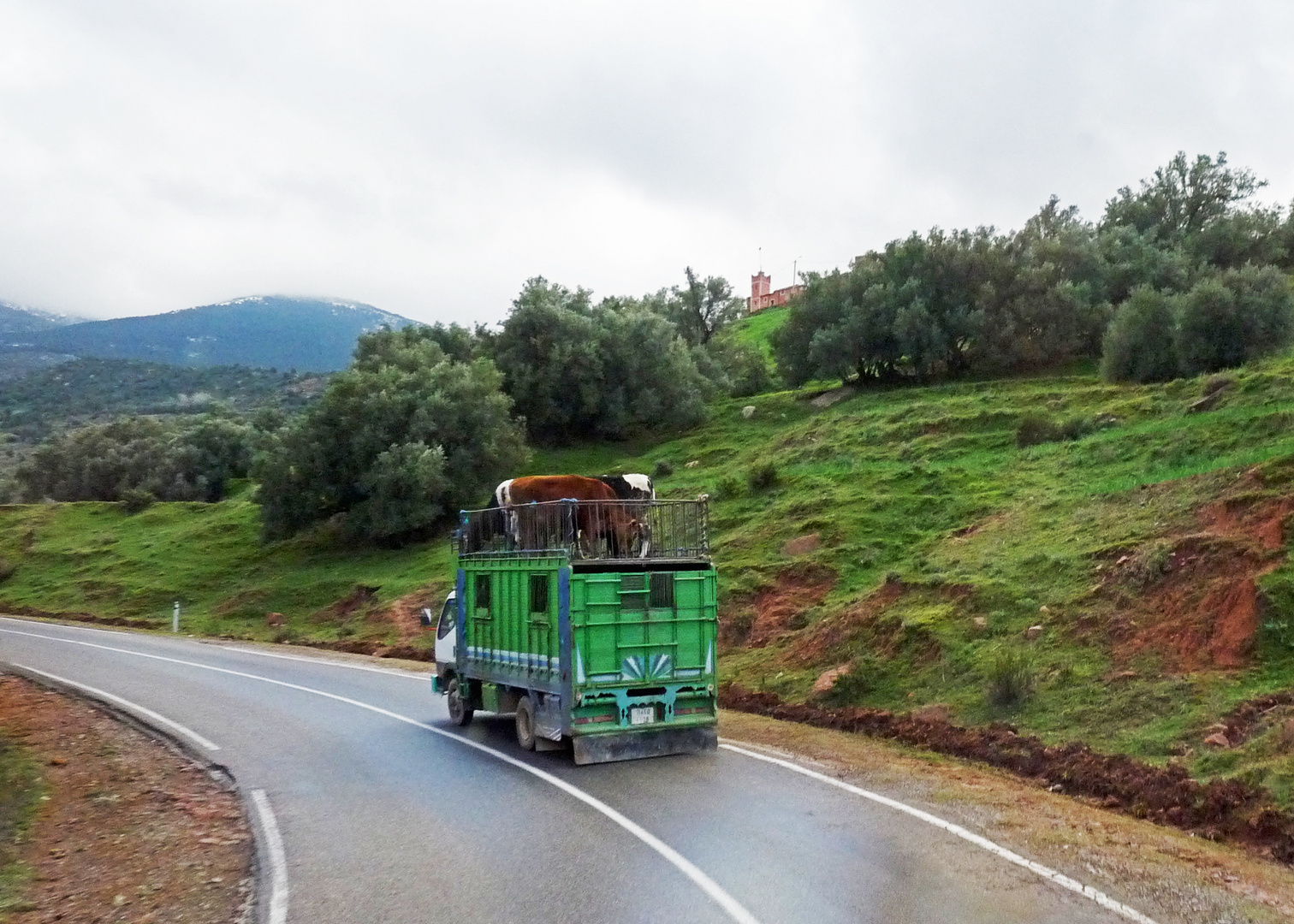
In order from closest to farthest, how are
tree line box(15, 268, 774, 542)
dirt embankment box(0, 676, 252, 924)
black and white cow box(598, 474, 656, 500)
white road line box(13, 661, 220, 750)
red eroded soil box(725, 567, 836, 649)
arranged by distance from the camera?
dirt embankment box(0, 676, 252, 924)
white road line box(13, 661, 220, 750)
black and white cow box(598, 474, 656, 500)
red eroded soil box(725, 567, 836, 649)
tree line box(15, 268, 774, 542)

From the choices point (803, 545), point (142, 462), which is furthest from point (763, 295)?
point (803, 545)

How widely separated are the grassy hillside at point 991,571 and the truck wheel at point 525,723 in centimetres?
496

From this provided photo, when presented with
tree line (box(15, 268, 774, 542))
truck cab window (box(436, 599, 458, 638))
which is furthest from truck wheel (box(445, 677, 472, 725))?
tree line (box(15, 268, 774, 542))

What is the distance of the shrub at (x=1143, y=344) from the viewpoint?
36.6 metres

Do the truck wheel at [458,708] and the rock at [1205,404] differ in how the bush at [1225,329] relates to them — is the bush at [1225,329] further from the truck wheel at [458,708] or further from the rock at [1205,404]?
the truck wheel at [458,708]

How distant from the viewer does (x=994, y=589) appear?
57.0ft

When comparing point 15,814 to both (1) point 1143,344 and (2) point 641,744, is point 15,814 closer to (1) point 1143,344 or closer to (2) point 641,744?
(2) point 641,744

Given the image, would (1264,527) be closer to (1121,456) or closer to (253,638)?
(1121,456)

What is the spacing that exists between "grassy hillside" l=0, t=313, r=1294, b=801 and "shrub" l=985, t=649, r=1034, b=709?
1.0 inches

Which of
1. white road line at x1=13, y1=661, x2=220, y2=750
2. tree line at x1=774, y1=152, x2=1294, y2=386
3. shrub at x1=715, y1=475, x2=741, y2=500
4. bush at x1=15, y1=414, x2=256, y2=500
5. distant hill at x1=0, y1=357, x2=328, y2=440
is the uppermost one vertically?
distant hill at x1=0, y1=357, x2=328, y2=440

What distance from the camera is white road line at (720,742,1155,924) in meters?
7.25

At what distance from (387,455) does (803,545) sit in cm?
2147

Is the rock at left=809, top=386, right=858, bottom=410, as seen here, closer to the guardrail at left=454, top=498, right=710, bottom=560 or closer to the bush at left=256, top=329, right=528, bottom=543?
the bush at left=256, top=329, right=528, bottom=543

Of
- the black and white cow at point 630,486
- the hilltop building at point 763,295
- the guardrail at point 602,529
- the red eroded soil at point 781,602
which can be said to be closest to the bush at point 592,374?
the red eroded soil at point 781,602
